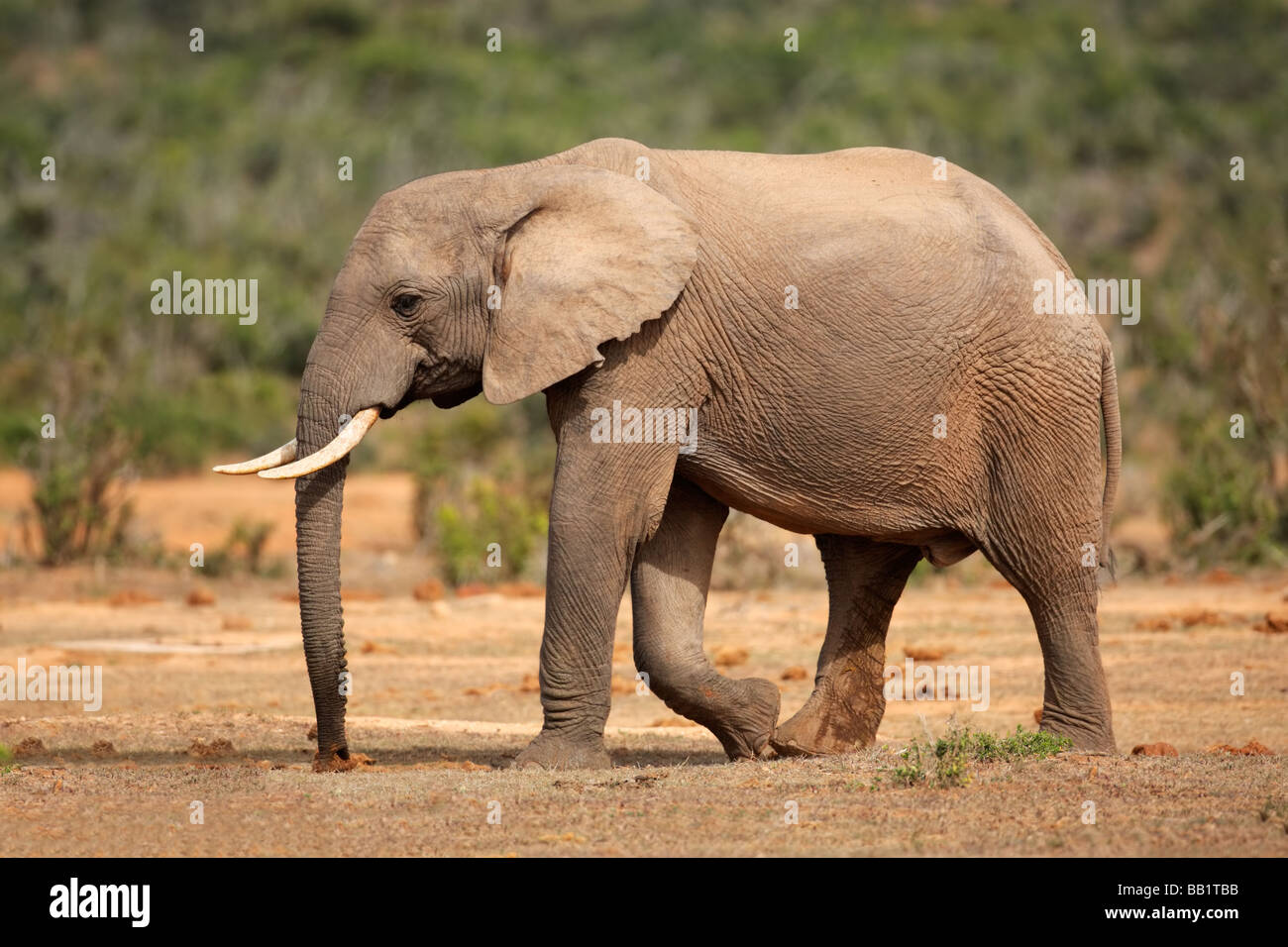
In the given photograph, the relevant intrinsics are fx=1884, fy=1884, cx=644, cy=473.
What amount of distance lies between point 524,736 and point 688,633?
5.98 feet

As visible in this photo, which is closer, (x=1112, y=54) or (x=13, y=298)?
(x=13, y=298)

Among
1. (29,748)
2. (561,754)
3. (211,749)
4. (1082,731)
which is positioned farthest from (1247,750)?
(29,748)

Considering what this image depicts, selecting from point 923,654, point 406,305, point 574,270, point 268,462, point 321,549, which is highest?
point 574,270

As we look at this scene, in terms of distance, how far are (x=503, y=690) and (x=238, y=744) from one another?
2.32 metres

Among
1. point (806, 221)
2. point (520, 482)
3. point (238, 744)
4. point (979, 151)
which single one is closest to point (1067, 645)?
point (806, 221)

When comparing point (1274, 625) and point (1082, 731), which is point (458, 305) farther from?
point (1274, 625)

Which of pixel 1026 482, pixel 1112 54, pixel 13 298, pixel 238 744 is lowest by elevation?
pixel 238 744

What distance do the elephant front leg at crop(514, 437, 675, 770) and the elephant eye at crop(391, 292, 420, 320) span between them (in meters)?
0.84

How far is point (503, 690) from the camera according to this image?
→ 11.4 metres

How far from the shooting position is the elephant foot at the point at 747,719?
27.4 feet

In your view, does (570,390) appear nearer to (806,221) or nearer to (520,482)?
(806,221)

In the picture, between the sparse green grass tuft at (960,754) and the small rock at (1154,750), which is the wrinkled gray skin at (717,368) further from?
the sparse green grass tuft at (960,754)

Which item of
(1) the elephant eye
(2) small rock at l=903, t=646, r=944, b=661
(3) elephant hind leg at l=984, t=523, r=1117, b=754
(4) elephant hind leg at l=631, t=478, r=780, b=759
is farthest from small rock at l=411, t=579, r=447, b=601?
(3) elephant hind leg at l=984, t=523, r=1117, b=754

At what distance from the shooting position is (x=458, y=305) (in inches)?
314
